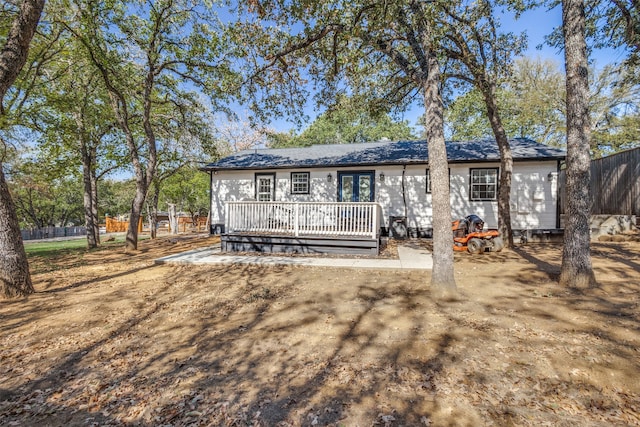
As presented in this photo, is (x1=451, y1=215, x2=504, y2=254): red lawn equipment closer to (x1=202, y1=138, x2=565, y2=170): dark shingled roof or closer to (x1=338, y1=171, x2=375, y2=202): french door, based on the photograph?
(x1=202, y1=138, x2=565, y2=170): dark shingled roof

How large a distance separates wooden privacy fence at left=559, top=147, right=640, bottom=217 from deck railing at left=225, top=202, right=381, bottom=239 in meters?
9.26

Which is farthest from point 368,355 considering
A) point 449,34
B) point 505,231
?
point 449,34

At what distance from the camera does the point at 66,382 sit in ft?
8.83

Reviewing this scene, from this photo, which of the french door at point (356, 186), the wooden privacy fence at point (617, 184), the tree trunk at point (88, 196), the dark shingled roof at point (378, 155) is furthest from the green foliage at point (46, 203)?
the wooden privacy fence at point (617, 184)

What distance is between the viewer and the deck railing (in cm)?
852

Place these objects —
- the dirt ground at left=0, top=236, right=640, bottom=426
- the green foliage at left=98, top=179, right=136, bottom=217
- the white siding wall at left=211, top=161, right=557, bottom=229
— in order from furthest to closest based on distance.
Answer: the green foliage at left=98, top=179, right=136, bottom=217
the white siding wall at left=211, top=161, right=557, bottom=229
the dirt ground at left=0, top=236, right=640, bottom=426

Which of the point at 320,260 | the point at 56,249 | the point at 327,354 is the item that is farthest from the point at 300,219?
the point at 56,249

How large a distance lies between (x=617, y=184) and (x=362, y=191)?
9.46 m

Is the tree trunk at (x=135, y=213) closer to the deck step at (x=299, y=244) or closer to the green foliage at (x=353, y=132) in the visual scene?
the deck step at (x=299, y=244)

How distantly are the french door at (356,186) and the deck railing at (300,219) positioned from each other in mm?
2533

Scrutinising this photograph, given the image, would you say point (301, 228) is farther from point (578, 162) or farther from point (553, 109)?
point (553, 109)

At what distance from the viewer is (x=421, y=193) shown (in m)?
11.1

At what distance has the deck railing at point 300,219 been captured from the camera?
8523 mm

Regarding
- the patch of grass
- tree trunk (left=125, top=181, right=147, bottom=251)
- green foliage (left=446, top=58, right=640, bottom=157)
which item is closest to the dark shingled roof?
tree trunk (left=125, top=181, right=147, bottom=251)
